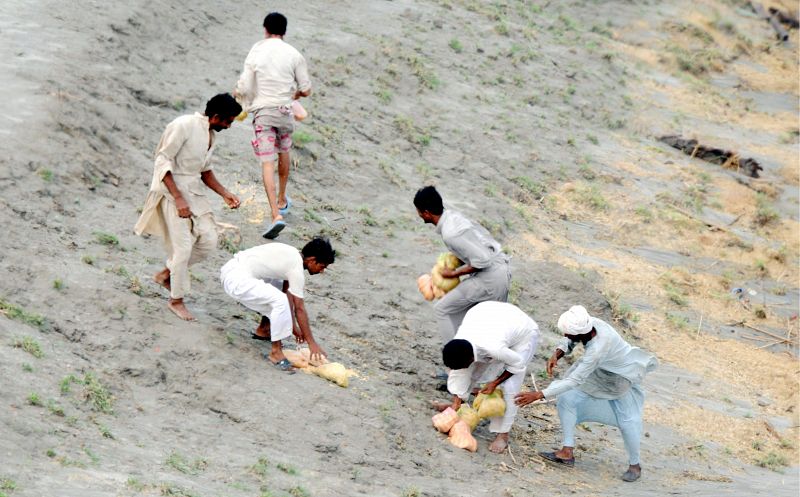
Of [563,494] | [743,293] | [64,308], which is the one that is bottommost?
[743,293]

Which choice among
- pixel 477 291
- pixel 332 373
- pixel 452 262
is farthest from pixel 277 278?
pixel 477 291

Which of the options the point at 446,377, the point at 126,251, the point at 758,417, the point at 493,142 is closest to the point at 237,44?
the point at 493,142

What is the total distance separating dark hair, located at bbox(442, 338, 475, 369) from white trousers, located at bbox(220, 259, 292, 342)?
3.63 ft

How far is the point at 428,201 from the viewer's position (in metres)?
7.98

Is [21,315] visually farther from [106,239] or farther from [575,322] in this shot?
[575,322]

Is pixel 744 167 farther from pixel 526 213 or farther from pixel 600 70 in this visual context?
pixel 526 213

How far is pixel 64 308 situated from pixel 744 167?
40.6 ft

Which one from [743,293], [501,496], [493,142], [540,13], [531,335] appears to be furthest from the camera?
[540,13]

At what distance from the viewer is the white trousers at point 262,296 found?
758cm

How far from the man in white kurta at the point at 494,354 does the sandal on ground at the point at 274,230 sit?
8.43 ft

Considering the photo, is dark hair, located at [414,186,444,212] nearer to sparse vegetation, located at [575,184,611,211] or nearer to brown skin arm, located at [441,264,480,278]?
brown skin arm, located at [441,264,480,278]

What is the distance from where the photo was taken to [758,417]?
10594 mm

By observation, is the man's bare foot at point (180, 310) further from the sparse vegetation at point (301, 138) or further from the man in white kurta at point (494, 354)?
the sparse vegetation at point (301, 138)

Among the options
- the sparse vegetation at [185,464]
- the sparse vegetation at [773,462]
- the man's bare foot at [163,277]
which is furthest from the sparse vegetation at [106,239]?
the sparse vegetation at [773,462]
